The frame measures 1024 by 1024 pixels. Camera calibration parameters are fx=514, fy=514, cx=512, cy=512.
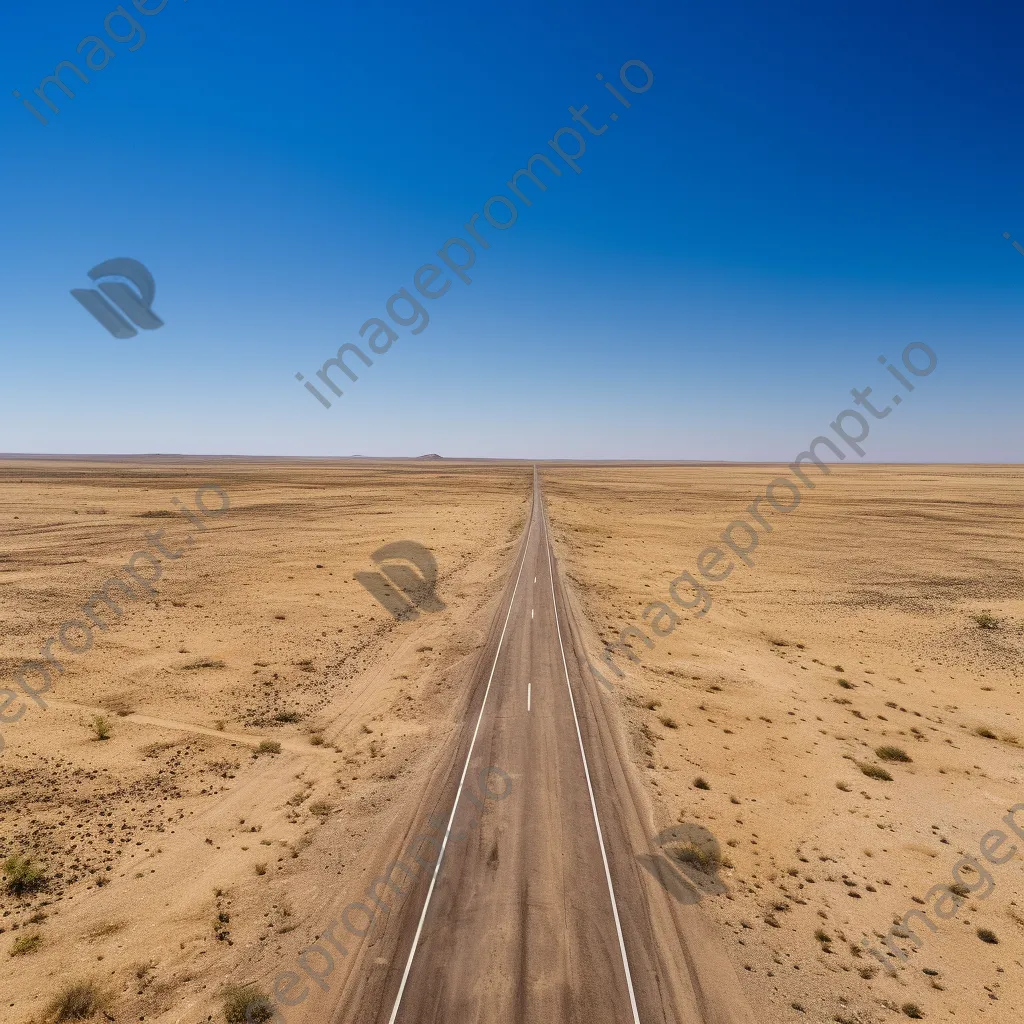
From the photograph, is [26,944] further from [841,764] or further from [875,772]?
[875,772]

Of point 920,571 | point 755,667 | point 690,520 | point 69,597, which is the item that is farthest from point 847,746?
point 690,520

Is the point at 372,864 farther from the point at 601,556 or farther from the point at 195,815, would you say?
the point at 601,556

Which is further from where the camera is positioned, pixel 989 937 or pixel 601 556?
pixel 601 556

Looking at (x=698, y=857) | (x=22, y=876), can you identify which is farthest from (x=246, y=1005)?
(x=698, y=857)

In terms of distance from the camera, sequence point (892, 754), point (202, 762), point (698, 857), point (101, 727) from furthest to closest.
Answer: point (892, 754), point (101, 727), point (202, 762), point (698, 857)

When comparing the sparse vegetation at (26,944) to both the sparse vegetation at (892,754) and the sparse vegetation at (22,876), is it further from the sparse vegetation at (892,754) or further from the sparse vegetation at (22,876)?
the sparse vegetation at (892,754)

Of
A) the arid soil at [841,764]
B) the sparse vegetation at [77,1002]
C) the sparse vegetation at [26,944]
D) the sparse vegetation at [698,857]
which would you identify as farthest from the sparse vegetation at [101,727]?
the sparse vegetation at [698,857]
